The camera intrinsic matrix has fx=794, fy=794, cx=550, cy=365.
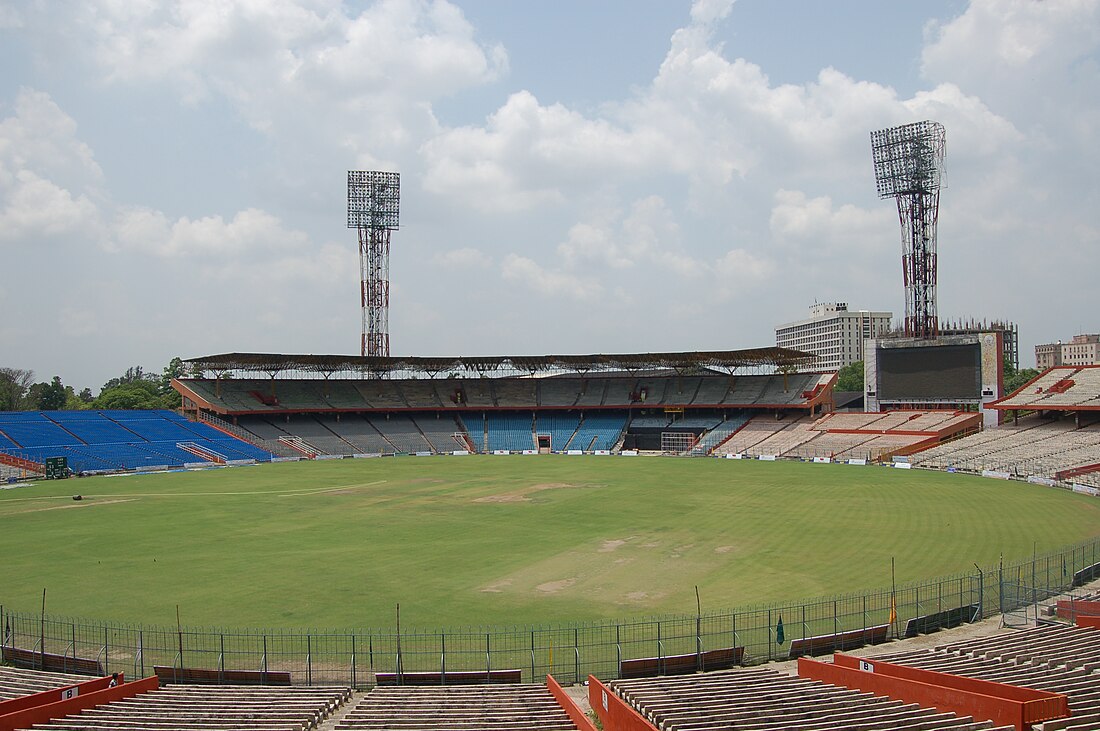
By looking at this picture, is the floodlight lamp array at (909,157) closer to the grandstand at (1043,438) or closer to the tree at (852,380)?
the grandstand at (1043,438)

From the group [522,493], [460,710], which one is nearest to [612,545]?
[522,493]

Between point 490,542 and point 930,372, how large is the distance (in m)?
58.6

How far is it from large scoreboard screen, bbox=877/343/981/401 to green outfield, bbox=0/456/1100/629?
1814 centimetres

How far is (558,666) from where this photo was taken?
19.8 meters

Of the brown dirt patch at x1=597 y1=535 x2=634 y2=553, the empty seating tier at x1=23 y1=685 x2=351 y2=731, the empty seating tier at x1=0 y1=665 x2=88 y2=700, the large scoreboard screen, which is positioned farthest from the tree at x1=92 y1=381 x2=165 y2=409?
the empty seating tier at x1=23 y1=685 x2=351 y2=731

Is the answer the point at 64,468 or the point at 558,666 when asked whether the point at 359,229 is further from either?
the point at 558,666

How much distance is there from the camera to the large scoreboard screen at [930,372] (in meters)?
75.2

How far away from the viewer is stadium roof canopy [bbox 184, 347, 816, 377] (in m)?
85.5

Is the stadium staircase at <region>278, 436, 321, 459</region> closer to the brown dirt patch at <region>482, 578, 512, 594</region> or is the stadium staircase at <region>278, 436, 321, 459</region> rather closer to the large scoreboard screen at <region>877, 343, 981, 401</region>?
the brown dirt patch at <region>482, 578, 512, 594</region>

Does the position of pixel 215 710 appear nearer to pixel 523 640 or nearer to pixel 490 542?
pixel 523 640

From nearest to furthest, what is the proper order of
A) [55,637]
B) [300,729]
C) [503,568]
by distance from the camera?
[300,729] < [55,637] < [503,568]

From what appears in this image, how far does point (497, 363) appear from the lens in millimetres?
96312

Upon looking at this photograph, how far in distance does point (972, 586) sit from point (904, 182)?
215ft

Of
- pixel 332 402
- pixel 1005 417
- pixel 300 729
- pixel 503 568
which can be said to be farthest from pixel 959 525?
pixel 332 402
